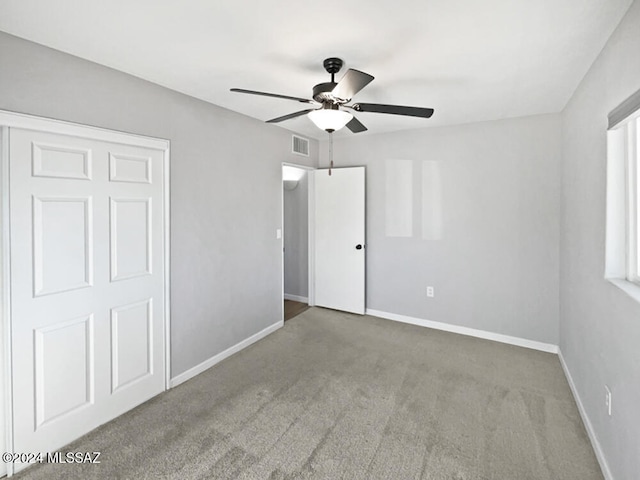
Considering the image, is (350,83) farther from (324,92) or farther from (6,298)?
(6,298)

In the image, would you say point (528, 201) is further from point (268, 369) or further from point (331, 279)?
point (268, 369)

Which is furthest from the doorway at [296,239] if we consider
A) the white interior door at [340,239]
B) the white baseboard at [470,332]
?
the white baseboard at [470,332]

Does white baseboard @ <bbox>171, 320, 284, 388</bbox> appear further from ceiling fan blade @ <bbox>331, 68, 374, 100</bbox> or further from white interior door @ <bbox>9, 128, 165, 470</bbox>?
ceiling fan blade @ <bbox>331, 68, 374, 100</bbox>

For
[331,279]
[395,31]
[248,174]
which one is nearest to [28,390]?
[248,174]

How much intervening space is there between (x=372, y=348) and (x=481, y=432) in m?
1.38

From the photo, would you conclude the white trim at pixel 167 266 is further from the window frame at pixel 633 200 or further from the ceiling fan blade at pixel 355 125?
the window frame at pixel 633 200

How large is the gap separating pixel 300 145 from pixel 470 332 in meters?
3.07

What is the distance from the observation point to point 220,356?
3137 millimetres

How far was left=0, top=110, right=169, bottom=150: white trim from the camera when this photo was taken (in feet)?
5.84

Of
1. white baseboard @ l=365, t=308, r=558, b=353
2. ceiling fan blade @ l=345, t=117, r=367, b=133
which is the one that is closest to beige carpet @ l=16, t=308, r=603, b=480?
white baseboard @ l=365, t=308, r=558, b=353

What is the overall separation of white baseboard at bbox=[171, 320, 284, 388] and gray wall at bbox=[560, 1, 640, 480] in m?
2.85

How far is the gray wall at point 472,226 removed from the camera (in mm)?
3328

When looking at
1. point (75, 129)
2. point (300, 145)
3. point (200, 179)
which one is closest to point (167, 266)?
point (200, 179)

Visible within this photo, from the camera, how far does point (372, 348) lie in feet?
11.2
